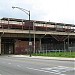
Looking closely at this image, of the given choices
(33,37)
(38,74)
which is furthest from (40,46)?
(38,74)

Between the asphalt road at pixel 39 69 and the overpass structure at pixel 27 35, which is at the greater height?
the overpass structure at pixel 27 35

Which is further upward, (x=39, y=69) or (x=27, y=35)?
(x=27, y=35)

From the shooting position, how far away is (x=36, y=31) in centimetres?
7631

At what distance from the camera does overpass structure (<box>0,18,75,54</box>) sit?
73.5 metres

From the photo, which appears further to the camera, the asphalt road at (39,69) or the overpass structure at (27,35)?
the overpass structure at (27,35)

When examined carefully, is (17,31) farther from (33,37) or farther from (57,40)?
(57,40)

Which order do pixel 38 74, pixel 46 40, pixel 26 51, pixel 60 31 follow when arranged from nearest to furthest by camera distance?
pixel 38 74 < pixel 26 51 < pixel 60 31 < pixel 46 40

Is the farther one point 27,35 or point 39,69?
point 27,35

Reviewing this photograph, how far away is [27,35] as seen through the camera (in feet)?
258

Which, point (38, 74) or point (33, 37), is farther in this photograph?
point (33, 37)

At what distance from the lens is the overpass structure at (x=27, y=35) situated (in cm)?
7350

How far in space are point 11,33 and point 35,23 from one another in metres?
9.83

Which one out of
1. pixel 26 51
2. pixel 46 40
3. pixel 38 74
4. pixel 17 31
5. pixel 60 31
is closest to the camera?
pixel 38 74

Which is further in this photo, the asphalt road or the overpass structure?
the overpass structure
